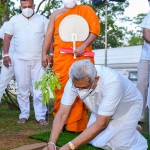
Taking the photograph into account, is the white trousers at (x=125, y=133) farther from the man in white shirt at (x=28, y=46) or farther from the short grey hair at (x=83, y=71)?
the man in white shirt at (x=28, y=46)

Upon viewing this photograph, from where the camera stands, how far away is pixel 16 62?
16.4 ft

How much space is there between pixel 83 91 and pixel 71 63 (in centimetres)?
156

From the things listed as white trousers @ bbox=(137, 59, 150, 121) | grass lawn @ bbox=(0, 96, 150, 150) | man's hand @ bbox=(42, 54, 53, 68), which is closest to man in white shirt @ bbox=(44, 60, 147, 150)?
grass lawn @ bbox=(0, 96, 150, 150)

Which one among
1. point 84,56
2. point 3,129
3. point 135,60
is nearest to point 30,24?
point 84,56

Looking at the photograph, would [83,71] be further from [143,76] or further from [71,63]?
[143,76]

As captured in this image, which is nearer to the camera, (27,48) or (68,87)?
(68,87)

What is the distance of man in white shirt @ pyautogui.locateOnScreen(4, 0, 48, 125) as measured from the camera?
16.1ft

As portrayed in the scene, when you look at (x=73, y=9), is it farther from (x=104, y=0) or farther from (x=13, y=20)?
(x=104, y=0)

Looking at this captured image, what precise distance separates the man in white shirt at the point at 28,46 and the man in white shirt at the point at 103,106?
1653mm

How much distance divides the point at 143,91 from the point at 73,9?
156cm

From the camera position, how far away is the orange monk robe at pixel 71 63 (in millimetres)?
4289

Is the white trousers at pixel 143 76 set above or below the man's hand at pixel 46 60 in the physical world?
below

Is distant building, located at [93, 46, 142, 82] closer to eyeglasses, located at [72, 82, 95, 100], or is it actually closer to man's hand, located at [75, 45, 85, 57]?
man's hand, located at [75, 45, 85, 57]

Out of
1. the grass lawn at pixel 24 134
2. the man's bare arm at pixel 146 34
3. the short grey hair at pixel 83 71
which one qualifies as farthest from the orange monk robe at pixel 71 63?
the short grey hair at pixel 83 71
